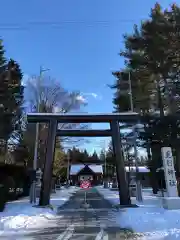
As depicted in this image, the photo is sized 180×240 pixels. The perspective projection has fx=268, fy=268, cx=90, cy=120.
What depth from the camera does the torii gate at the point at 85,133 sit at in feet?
51.5

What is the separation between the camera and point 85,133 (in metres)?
17.2

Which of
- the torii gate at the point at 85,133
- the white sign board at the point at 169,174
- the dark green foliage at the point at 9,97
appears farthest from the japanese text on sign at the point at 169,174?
the dark green foliage at the point at 9,97

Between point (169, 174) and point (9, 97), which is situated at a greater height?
point (9, 97)

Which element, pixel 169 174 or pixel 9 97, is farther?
pixel 9 97

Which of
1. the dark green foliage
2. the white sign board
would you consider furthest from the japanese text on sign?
the dark green foliage

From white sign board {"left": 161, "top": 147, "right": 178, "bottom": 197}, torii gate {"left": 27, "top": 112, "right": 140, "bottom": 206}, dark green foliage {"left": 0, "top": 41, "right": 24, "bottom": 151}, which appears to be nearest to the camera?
white sign board {"left": 161, "top": 147, "right": 178, "bottom": 197}

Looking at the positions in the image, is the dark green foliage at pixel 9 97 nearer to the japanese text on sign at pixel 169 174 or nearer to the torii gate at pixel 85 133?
the torii gate at pixel 85 133

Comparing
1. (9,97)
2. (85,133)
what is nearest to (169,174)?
(85,133)

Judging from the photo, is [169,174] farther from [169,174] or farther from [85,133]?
[85,133]

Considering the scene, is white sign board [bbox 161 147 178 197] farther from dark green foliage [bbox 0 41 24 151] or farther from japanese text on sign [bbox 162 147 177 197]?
dark green foliage [bbox 0 41 24 151]

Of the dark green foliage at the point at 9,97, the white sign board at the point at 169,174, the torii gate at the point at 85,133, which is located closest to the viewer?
the white sign board at the point at 169,174

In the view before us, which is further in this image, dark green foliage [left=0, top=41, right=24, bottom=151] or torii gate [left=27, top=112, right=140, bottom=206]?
dark green foliage [left=0, top=41, right=24, bottom=151]

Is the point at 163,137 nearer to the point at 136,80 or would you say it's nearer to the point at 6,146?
the point at 136,80

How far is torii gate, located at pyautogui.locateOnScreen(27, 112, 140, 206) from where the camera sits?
15.7m
